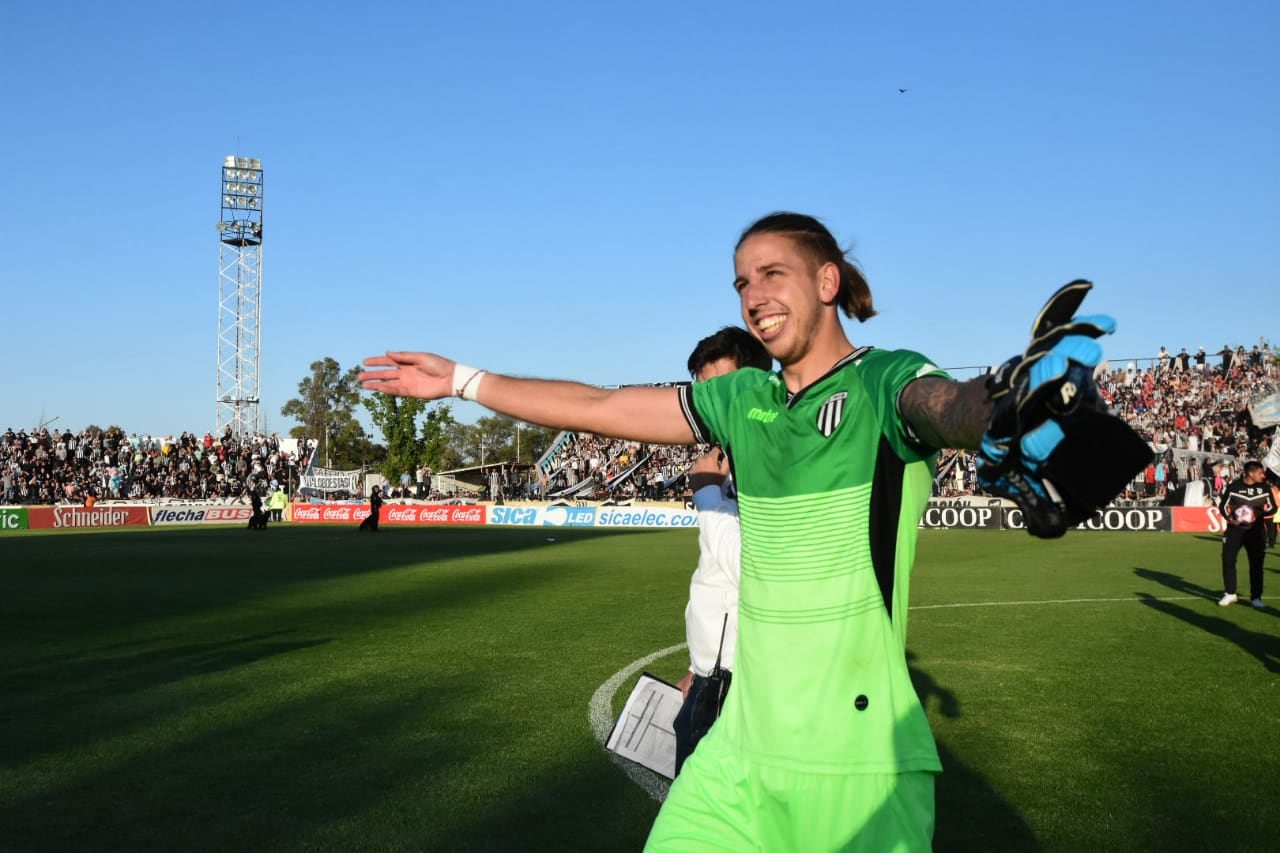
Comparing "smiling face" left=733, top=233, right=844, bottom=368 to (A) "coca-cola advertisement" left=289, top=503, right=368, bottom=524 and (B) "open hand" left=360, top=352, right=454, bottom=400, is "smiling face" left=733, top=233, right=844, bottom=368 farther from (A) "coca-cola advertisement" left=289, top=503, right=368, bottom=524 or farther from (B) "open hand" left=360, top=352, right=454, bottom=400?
(A) "coca-cola advertisement" left=289, top=503, right=368, bottom=524

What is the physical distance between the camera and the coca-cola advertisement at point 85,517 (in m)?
45.7

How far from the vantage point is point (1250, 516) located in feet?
56.2

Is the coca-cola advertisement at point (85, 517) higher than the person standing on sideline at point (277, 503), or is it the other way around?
the person standing on sideline at point (277, 503)

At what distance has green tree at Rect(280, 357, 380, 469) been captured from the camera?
4577 inches

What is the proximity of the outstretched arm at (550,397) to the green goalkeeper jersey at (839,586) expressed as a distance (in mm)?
510

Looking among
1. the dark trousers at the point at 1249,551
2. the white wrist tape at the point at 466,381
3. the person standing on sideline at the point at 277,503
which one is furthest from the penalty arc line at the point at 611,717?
the person standing on sideline at the point at 277,503

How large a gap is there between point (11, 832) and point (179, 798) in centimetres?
88

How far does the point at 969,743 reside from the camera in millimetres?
8109

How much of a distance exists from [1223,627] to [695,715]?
1276cm

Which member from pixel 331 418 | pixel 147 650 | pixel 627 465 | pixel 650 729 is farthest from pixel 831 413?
pixel 331 418

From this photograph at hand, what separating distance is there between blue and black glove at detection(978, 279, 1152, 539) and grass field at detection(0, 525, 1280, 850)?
14.0ft

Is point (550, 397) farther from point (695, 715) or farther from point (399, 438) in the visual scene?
point (399, 438)

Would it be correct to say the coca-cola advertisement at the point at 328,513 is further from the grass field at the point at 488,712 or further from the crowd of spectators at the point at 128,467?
the grass field at the point at 488,712

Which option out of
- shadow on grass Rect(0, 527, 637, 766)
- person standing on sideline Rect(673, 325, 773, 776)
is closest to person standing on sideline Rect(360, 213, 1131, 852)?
person standing on sideline Rect(673, 325, 773, 776)
